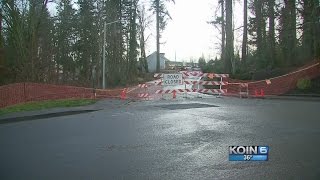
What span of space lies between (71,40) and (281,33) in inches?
1166

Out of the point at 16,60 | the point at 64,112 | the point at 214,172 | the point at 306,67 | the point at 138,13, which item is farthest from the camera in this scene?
the point at 138,13

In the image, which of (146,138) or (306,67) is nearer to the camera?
(146,138)

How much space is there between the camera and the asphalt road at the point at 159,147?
688cm

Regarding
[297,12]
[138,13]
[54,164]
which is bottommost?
[54,164]

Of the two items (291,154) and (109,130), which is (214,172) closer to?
(291,154)

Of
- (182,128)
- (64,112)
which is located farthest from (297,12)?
(182,128)

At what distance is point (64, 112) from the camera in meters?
18.3

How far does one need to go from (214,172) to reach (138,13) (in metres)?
57.3

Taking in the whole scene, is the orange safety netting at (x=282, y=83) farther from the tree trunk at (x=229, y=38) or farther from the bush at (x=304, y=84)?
the tree trunk at (x=229, y=38)

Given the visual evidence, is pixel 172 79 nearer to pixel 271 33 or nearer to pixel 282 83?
pixel 282 83

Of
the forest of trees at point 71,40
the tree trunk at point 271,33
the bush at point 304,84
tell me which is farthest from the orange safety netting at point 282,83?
the forest of trees at point 71,40

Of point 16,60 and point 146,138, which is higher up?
point 16,60

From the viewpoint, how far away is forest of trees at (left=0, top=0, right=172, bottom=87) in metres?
35.6

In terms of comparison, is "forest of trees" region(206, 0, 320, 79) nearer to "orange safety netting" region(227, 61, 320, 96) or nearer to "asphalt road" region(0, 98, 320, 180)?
"orange safety netting" region(227, 61, 320, 96)
